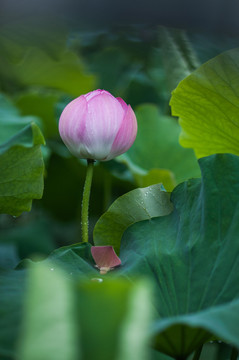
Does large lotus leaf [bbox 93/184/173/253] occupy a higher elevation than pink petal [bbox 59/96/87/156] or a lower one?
lower

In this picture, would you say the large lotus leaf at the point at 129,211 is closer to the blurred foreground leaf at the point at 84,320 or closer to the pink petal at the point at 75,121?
the pink petal at the point at 75,121

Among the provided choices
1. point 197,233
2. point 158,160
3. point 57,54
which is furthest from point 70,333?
point 57,54

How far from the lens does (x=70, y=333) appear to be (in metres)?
0.24

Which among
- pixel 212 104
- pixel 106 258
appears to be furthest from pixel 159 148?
pixel 106 258

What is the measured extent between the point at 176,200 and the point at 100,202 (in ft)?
2.87

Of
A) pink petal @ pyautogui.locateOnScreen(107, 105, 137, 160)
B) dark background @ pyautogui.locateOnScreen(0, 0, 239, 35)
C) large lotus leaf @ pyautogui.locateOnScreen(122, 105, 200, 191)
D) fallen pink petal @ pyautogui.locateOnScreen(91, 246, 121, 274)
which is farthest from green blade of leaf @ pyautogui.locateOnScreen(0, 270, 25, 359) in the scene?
dark background @ pyautogui.locateOnScreen(0, 0, 239, 35)

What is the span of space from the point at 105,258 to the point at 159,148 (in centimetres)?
66

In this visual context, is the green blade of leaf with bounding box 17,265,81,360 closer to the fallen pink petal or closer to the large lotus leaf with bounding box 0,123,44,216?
the fallen pink petal

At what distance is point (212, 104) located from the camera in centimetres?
56

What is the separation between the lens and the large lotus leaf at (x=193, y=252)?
384 mm

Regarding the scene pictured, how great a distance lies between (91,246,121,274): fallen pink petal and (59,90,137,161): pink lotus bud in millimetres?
119

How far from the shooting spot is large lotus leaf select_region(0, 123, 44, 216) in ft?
1.89

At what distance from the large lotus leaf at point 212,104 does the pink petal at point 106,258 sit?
0.20 meters

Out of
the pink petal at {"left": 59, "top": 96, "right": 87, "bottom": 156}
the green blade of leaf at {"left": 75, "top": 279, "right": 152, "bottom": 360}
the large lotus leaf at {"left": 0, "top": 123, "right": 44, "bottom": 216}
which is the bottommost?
the large lotus leaf at {"left": 0, "top": 123, "right": 44, "bottom": 216}
